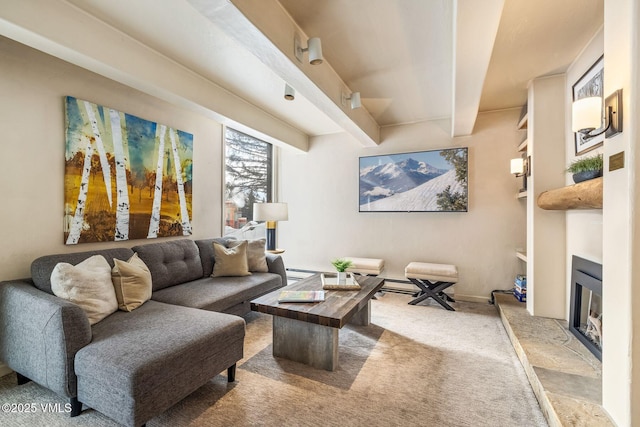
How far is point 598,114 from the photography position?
1.72 m

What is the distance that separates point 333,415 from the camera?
166 centimetres

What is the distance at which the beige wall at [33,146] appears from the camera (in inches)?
80.4

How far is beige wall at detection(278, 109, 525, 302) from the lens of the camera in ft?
12.4

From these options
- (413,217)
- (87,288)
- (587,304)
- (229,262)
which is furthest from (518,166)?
(87,288)

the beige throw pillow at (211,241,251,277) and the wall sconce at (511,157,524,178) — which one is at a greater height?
the wall sconce at (511,157,524,178)

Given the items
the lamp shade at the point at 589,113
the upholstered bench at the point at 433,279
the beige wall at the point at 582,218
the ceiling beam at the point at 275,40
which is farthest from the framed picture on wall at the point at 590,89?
the ceiling beam at the point at 275,40

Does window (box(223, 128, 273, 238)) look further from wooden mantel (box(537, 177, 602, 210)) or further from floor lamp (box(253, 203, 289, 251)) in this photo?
wooden mantel (box(537, 177, 602, 210))

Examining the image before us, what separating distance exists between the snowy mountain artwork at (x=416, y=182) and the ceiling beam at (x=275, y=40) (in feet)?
5.26

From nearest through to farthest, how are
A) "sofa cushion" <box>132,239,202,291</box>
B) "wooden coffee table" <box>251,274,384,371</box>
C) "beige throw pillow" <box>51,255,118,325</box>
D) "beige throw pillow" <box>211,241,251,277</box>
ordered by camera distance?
"beige throw pillow" <box>51,255,118,325</box>
"wooden coffee table" <box>251,274,384,371</box>
"sofa cushion" <box>132,239,202,291</box>
"beige throw pillow" <box>211,241,251,277</box>

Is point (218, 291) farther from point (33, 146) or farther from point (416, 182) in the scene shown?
point (416, 182)

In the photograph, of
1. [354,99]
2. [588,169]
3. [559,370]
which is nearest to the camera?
[559,370]

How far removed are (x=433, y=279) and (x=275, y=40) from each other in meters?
3.09

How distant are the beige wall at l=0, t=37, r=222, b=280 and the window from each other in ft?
5.68

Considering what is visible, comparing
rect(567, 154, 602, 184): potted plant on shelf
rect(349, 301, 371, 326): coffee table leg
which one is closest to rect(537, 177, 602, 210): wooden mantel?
rect(567, 154, 602, 184): potted plant on shelf
